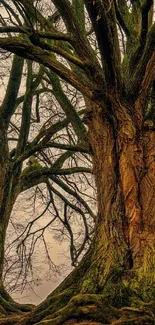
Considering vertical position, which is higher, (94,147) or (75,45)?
(75,45)

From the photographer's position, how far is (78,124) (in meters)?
6.45

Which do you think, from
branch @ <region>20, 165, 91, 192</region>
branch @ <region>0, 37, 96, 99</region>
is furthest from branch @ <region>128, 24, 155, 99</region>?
branch @ <region>20, 165, 91, 192</region>

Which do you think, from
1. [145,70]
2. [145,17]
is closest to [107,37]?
[145,17]

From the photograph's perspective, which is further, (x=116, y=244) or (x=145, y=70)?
(x=145, y=70)

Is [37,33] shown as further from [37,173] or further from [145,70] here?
[37,173]

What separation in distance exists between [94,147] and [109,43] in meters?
1.52

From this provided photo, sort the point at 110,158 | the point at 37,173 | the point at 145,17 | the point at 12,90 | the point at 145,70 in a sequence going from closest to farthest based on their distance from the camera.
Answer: the point at 145,17 → the point at 145,70 → the point at 110,158 → the point at 37,173 → the point at 12,90

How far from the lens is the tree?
4281mm

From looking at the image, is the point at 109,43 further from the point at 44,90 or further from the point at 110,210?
the point at 44,90

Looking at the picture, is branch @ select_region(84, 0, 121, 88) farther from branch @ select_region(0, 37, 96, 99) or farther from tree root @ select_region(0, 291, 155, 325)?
tree root @ select_region(0, 291, 155, 325)

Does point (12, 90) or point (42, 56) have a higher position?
point (12, 90)

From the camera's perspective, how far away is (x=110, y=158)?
5.37 meters

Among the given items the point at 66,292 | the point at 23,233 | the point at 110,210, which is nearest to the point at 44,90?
the point at 23,233

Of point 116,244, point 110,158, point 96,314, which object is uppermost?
point 110,158
